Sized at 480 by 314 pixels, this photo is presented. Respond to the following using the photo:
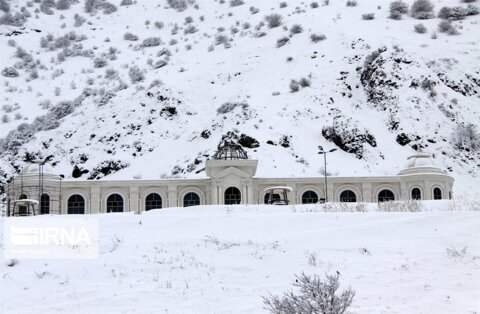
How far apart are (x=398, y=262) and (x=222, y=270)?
4116 mm

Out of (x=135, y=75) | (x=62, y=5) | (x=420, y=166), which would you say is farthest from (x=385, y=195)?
(x=62, y=5)

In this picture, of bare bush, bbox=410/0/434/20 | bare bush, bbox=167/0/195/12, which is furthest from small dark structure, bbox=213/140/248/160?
bare bush, bbox=167/0/195/12

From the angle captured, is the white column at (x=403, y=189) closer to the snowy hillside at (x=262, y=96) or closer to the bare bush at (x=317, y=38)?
the snowy hillside at (x=262, y=96)

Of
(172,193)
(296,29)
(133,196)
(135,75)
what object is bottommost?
(133,196)

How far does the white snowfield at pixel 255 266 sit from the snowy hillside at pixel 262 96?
37.0 m

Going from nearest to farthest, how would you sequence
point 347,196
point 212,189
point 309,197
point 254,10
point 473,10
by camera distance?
point 212,189
point 309,197
point 347,196
point 473,10
point 254,10

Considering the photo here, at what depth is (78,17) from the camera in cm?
9994

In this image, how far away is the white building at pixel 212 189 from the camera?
46.2m

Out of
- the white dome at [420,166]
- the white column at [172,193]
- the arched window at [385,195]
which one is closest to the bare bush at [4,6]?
the white column at [172,193]

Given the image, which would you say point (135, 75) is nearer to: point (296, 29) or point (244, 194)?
point (296, 29)

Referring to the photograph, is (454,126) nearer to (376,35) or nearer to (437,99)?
(437,99)

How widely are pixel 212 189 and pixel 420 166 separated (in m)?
16.9

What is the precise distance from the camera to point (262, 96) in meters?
66.8

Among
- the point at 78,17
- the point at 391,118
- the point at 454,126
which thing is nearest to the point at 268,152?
the point at 391,118
